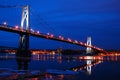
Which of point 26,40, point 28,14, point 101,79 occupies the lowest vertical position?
point 101,79

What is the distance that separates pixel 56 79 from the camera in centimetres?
1686

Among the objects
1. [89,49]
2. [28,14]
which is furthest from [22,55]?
[89,49]

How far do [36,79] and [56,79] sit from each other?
110 cm

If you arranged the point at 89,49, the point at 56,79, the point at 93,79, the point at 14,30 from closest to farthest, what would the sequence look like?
the point at 56,79
the point at 93,79
the point at 14,30
the point at 89,49

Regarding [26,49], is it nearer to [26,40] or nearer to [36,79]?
[26,40]

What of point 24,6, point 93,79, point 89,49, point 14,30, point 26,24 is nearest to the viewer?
point 93,79

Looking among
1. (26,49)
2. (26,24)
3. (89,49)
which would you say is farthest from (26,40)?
(89,49)

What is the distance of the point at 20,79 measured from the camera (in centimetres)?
1602

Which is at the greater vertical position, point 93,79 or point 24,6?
point 24,6

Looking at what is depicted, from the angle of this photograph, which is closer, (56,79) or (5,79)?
(5,79)

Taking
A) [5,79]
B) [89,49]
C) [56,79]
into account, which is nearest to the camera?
[5,79]

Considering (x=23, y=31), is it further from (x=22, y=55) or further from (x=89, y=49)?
(x=89, y=49)

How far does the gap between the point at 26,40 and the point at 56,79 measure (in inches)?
1593

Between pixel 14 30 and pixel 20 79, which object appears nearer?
pixel 20 79
